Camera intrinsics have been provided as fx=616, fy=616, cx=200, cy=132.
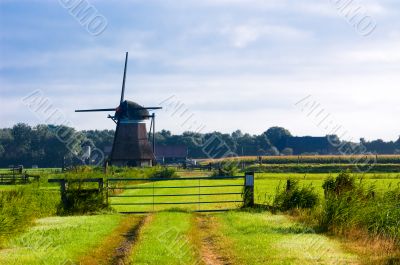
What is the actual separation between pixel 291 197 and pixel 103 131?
6211 inches

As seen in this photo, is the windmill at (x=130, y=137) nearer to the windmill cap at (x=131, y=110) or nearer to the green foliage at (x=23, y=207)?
the windmill cap at (x=131, y=110)

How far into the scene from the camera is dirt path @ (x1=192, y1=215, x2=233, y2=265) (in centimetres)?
1296

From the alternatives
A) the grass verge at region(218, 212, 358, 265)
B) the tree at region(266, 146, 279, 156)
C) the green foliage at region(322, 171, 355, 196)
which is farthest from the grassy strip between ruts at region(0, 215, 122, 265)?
the tree at region(266, 146, 279, 156)

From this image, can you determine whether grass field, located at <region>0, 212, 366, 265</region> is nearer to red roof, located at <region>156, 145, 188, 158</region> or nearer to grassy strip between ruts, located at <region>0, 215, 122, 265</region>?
grassy strip between ruts, located at <region>0, 215, 122, 265</region>

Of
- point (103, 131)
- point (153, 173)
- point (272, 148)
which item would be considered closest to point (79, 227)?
point (153, 173)

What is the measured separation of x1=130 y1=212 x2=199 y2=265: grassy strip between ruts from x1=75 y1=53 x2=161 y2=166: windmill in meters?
56.1

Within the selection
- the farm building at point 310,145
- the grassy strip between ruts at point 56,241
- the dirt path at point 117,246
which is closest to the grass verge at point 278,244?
the dirt path at point 117,246

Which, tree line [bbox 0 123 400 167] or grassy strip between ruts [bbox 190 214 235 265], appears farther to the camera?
tree line [bbox 0 123 400 167]

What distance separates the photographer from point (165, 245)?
14422 millimetres

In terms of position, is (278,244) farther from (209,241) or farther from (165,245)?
(165,245)

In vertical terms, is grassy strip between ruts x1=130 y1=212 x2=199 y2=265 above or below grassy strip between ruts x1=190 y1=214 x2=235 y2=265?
above

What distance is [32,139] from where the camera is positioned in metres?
138

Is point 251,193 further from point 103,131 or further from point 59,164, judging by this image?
point 103,131

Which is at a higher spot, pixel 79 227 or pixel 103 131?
pixel 103 131
